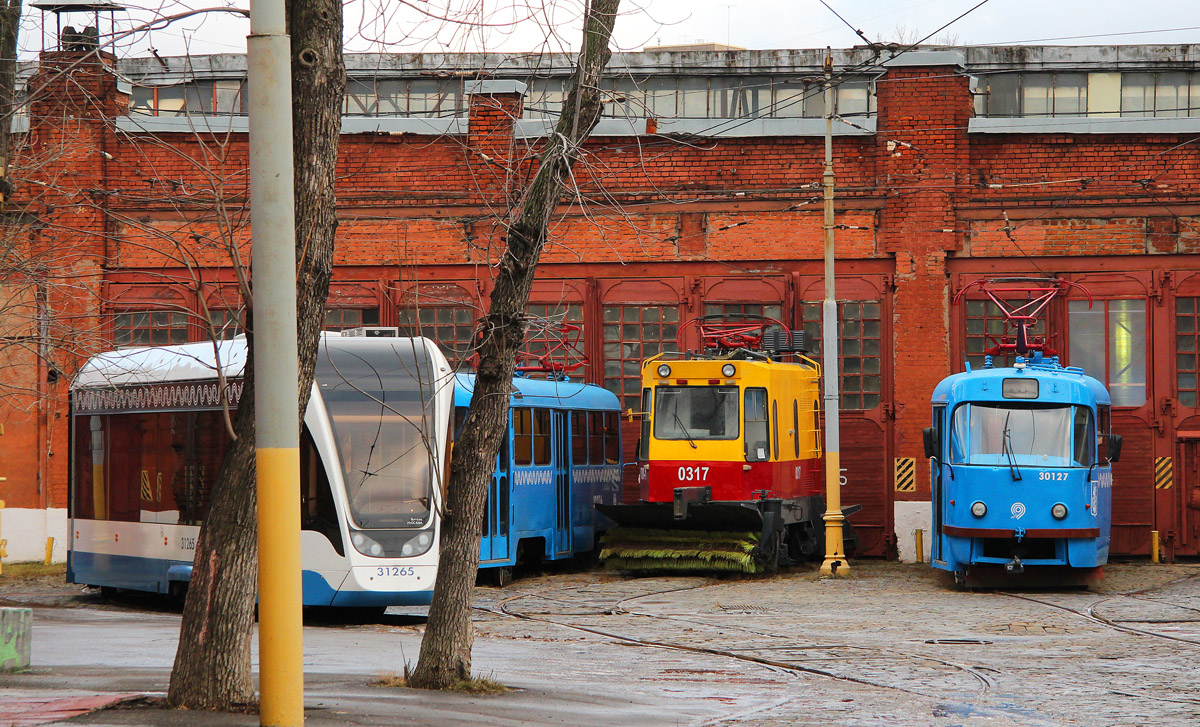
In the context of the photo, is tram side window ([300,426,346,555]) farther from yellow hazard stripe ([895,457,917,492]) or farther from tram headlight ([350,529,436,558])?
yellow hazard stripe ([895,457,917,492])

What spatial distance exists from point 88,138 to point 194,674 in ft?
60.5

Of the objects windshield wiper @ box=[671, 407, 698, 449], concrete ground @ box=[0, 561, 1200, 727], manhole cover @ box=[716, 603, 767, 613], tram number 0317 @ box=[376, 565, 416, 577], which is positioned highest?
windshield wiper @ box=[671, 407, 698, 449]

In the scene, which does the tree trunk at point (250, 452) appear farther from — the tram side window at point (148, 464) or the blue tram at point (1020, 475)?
the blue tram at point (1020, 475)

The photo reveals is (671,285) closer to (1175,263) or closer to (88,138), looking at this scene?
(1175,263)

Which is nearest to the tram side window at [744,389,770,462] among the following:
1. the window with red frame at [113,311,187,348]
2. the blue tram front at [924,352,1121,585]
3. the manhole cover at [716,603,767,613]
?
the blue tram front at [924,352,1121,585]

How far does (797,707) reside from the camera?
9.83 meters

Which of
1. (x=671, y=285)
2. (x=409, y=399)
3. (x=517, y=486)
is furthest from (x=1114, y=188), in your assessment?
(x=409, y=399)

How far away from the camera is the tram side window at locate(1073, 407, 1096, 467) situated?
18.7m

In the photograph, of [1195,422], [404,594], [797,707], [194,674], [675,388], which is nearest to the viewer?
[194,674]

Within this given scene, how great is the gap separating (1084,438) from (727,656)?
324 inches

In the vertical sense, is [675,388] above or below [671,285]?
below

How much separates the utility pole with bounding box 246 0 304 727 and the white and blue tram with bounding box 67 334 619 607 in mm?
6224

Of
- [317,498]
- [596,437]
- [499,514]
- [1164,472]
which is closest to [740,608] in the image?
[499,514]

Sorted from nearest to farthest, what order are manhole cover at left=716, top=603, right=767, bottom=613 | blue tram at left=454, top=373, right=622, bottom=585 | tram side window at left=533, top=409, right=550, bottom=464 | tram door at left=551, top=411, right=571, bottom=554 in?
manhole cover at left=716, top=603, right=767, bottom=613 < blue tram at left=454, top=373, right=622, bottom=585 < tram side window at left=533, top=409, right=550, bottom=464 < tram door at left=551, top=411, right=571, bottom=554
